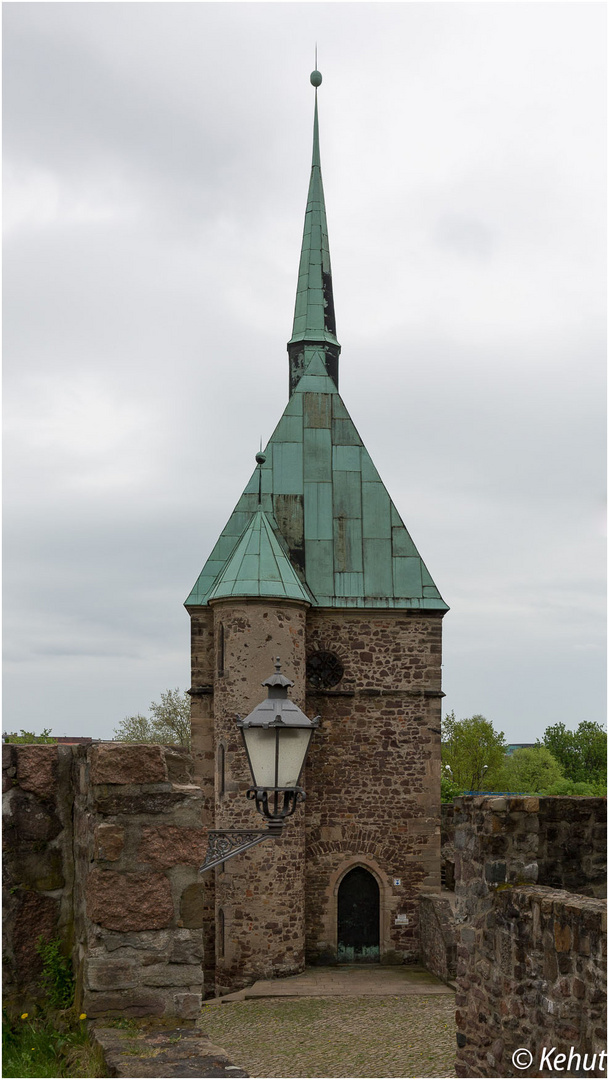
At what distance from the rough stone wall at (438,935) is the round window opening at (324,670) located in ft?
15.1

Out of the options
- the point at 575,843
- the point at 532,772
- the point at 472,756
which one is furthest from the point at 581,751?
the point at 575,843

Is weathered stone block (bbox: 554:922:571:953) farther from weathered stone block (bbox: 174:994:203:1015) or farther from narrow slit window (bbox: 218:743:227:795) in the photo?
narrow slit window (bbox: 218:743:227:795)

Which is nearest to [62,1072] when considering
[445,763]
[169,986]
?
[169,986]

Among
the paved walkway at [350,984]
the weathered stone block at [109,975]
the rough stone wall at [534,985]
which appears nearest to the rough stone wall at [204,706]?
the paved walkway at [350,984]

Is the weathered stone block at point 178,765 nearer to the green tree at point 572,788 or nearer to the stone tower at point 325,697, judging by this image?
the stone tower at point 325,697

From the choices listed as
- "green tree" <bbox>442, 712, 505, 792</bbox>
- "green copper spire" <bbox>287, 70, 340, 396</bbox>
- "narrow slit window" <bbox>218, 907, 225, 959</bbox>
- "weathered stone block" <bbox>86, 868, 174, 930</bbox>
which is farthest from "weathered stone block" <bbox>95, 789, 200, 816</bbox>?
"green tree" <bbox>442, 712, 505, 792</bbox>

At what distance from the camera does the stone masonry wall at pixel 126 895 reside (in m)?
4.30

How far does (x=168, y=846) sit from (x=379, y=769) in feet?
55.4

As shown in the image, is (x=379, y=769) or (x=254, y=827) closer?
(x=254, y=827)

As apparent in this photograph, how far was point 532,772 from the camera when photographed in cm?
6162

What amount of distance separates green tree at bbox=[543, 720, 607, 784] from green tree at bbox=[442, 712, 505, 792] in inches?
435

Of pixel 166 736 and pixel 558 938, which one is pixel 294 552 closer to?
pixel 558 938

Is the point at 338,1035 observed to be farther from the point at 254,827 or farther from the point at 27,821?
the point at 27,821

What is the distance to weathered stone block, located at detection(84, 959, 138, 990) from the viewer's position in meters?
4.26
